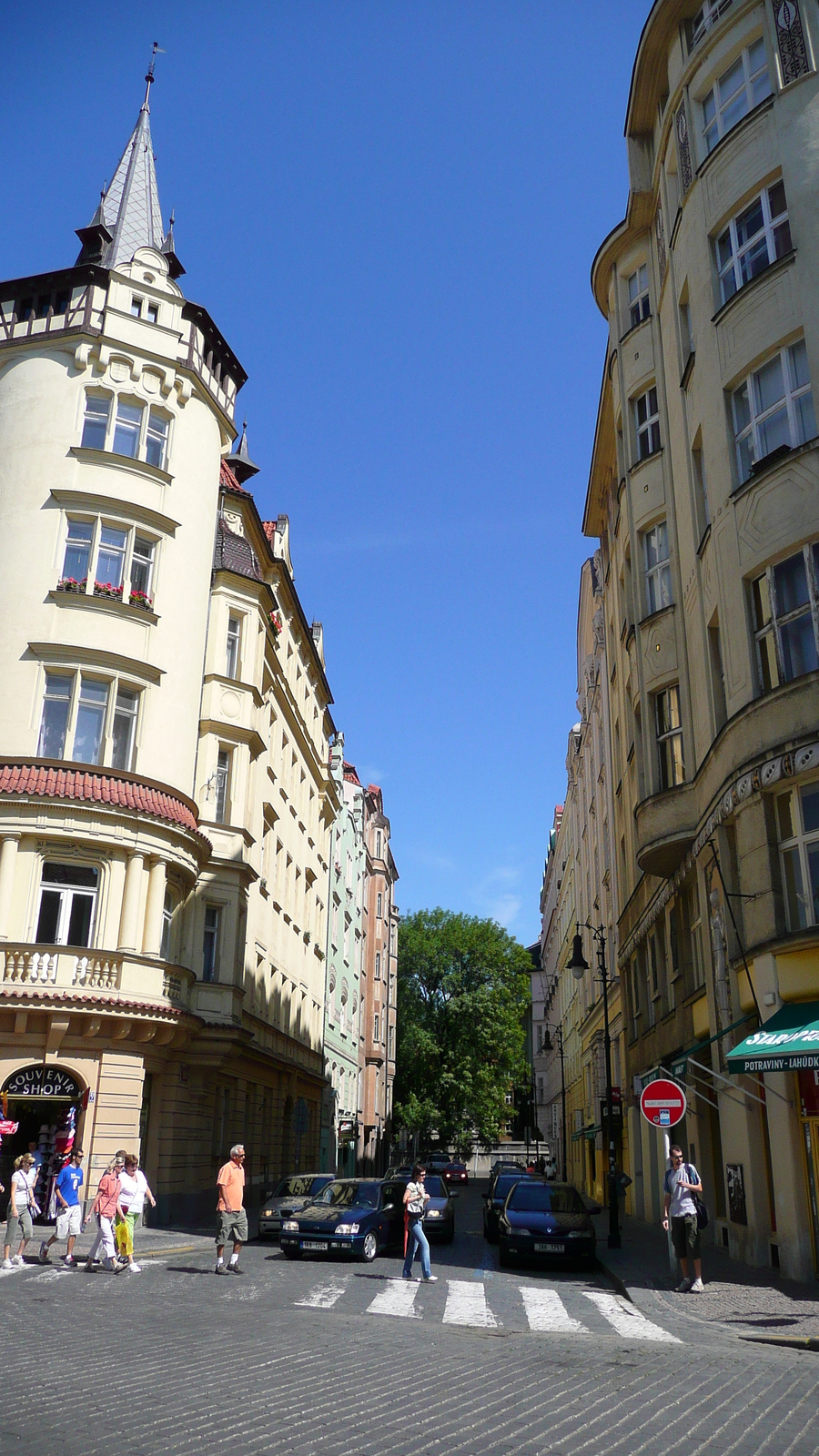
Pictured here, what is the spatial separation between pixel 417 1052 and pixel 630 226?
56.7 metres

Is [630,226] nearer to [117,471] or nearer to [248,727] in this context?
[117,471]

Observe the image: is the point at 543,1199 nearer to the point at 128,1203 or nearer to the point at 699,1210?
the point at 699,1210

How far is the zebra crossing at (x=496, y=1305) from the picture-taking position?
12484mm

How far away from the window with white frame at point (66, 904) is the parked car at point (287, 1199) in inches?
265

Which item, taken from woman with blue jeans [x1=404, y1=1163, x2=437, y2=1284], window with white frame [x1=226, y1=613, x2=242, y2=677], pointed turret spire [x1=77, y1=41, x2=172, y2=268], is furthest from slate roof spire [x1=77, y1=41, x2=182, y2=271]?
woman with blue jeans [x1=404, y1=1163, x2=437, y2=1284]

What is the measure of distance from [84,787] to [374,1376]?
57.0ft

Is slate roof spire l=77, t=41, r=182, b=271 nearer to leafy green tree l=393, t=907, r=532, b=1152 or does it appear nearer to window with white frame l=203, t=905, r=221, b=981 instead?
window with white frame l=203, t=905, r=221, b=981

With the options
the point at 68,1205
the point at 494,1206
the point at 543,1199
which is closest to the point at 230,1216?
the point at 68,1205

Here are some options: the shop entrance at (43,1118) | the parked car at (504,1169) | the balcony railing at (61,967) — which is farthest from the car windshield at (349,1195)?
the parked car at (504,1169)

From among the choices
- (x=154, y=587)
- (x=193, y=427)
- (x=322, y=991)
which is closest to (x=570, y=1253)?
(x=154, y=587)

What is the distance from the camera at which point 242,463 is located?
40.0m

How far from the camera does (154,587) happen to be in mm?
28062

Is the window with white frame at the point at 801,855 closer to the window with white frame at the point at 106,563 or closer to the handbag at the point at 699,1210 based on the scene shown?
the handbag at the point at 699,1210

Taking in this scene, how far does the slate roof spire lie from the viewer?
31.6 meters
